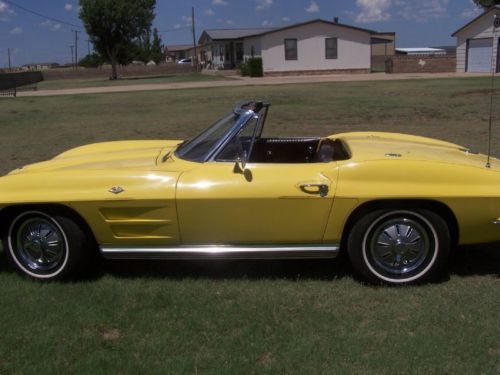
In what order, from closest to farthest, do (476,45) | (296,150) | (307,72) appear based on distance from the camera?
(296,150)
(476,45)
(307,72)

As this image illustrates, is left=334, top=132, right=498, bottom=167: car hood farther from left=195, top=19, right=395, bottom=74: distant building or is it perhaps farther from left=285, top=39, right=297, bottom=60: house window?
left=285, top=39, right=297, bottom=60: house window

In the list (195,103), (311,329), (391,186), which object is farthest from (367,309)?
(195,103)

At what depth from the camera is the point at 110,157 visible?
4.43 metres

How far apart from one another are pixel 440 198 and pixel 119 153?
253 centimetres

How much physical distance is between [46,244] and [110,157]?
86cm

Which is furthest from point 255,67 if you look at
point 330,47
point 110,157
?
point 110,157

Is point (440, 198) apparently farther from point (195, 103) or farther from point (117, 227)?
point (195, 103)

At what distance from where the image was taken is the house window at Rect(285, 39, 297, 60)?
43500mm

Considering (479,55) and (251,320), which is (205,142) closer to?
(251,320)

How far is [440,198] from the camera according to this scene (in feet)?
12.0

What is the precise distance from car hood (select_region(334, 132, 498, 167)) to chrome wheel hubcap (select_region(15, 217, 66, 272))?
2.14m

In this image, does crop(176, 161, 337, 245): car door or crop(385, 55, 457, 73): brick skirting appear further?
crop(385, 55, 457, 73): brick skirting

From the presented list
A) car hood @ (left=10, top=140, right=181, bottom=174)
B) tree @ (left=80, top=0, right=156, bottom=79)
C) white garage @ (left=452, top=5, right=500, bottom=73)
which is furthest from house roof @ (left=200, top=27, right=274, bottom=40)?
car hood @ (left=10, top=140, right=181, bottom=174)

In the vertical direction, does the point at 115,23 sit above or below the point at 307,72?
above
